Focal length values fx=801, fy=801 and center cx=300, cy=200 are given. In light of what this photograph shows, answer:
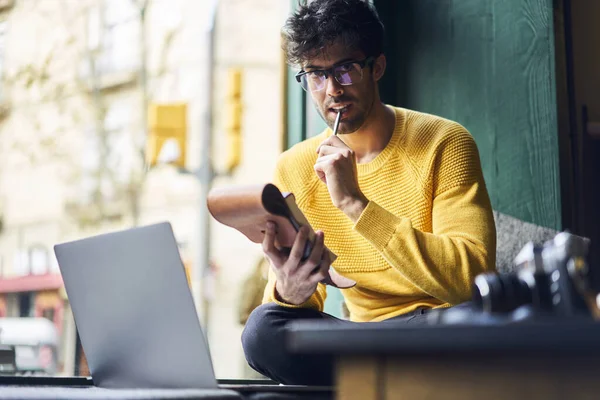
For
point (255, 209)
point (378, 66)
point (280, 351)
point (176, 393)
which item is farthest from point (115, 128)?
point (176, 393)

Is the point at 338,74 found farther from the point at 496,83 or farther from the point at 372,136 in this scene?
the point at 496,83

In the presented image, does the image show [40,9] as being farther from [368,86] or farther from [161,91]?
[368,86]

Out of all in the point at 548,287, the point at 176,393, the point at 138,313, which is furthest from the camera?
the point at 138,313

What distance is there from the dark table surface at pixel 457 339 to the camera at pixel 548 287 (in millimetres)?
127

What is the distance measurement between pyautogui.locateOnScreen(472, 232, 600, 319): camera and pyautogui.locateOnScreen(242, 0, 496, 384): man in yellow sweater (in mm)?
629

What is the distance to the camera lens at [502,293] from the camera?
29.2 inches

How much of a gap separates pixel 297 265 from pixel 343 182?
0.19 m

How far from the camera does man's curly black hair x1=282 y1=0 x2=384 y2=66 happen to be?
1705 mm

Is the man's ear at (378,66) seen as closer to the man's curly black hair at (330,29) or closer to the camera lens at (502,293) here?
the man's curly black hair at (330,29)

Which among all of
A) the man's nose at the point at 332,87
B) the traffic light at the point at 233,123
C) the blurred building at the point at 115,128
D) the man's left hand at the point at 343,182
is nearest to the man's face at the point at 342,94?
the man's nose at the point at 332,87

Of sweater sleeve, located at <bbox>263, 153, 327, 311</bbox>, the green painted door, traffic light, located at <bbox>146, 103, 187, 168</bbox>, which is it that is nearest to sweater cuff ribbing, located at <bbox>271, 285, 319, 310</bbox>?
sweater sleeve, located at <bbox>263, 153, 327, 311</bbox>

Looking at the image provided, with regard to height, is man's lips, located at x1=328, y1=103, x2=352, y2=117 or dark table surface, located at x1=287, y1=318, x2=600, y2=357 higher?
man's lips, located at x1=328, y1=103, x2=352, y2=117

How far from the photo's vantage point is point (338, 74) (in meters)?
1.69

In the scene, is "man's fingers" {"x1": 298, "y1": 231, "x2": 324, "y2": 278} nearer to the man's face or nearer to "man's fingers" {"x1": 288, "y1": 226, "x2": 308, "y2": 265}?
"man's fingers" {"x1": 288, "y1": 226, "x2": 308, "y2": 265}
